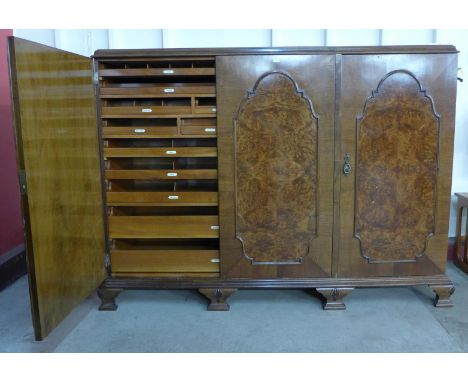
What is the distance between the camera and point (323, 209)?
105 inches

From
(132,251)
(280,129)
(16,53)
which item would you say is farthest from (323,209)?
(16,53)

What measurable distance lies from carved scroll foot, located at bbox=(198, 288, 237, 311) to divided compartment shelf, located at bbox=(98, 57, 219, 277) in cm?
12

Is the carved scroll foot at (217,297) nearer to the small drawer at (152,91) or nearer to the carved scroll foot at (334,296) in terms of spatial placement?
the carved scroll foot at (334,296)

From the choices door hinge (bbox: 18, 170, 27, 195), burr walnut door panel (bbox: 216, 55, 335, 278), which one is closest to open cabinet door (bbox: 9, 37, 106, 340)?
door hinge (bbox: 18, 170, 27, 195)

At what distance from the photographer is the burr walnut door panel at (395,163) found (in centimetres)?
252

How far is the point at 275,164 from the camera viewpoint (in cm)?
262

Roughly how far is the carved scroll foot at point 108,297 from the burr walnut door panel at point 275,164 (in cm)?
77

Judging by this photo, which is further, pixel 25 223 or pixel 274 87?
pixel 274 87

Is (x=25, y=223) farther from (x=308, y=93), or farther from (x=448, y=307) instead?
(x=448, y=307)

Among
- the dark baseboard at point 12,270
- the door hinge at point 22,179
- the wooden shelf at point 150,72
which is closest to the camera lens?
the door hinge at point 22,179

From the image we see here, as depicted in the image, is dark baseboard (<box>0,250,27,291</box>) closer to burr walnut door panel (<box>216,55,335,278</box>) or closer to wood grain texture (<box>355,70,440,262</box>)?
burr walnut door panel (<box>216,55,335,278</box>)

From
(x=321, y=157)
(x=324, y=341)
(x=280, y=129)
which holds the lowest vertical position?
(x=324, y=341)

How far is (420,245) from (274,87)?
4.64 feet

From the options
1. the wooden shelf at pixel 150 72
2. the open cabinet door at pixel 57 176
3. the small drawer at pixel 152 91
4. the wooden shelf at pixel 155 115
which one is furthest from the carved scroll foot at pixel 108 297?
the wooden shelf at pixel 150 72
